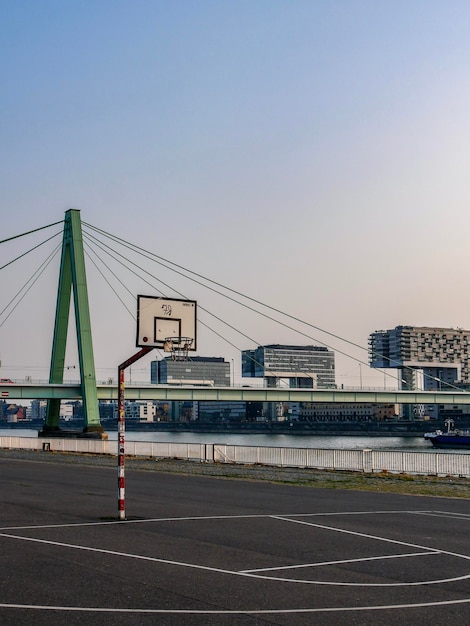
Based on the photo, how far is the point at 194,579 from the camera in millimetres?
12867

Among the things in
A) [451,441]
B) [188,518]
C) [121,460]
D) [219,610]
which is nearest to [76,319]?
[188,518]

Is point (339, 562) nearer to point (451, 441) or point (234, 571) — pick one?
point (234, 571)

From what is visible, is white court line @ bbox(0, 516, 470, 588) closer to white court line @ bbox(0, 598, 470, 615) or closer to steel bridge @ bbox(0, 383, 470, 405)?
white court line @ bbox(0, 598, 470, 615)

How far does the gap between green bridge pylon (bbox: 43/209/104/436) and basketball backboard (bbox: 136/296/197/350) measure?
52.6 meters

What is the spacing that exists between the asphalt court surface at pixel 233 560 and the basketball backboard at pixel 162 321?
532cm

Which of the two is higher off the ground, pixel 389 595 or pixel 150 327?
pixel 150 327

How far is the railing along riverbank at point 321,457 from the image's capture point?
1555 inches

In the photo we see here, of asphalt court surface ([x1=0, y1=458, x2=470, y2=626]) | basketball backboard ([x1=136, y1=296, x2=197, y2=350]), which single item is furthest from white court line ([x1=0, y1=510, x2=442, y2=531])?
basketball backboard ([x1=136, y1=296, x2=197, y2=350])

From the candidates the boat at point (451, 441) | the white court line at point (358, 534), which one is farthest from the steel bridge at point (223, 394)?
the white court line at point (358, 534)

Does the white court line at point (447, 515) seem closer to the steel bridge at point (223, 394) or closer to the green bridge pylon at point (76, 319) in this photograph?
the green bridge pylon at point (76, 319)

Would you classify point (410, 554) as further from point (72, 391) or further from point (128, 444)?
point (72, 391)

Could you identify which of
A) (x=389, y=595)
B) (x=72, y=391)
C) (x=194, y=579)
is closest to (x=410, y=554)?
(x=389, y=595)

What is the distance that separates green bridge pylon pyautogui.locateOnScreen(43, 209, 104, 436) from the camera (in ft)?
252

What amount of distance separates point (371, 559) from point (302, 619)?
5.25 metres
